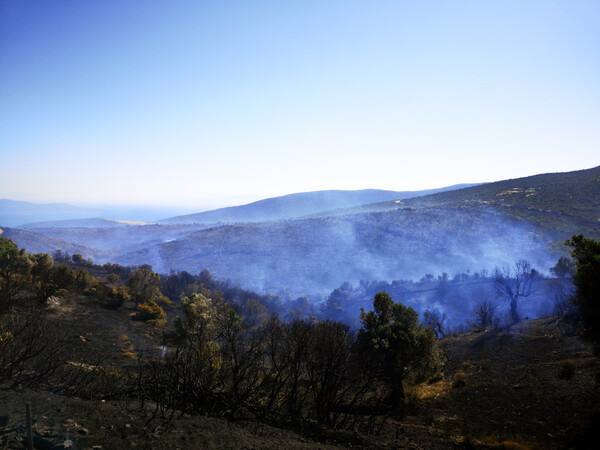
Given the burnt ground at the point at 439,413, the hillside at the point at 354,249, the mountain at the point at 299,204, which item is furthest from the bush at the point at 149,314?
the mountain at the point at 299,204

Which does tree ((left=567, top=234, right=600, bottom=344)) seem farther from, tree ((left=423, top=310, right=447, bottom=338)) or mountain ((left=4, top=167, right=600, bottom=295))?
mountain ((left=4, top=167, right=600, bottom=295))

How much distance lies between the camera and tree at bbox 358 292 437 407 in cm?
1102

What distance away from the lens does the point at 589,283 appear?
284 inches

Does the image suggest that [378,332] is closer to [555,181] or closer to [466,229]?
[466,229]

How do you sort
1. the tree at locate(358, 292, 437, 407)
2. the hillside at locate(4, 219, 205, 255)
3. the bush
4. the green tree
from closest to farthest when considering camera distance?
1. the tree at locate(358, 292, 437, 407)
2. the green tree
3. the bush
4. the hillside at locate(4, 219, 205, 255)

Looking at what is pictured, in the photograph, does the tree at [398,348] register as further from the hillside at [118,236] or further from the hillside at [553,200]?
the hillside at [118,236]

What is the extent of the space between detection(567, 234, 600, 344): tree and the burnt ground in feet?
6.36

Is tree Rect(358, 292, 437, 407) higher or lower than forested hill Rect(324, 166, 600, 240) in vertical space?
lower

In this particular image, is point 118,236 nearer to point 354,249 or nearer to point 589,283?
point 354,249

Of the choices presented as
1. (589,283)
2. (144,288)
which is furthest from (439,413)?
(144,288)

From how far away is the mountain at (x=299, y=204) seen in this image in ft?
491

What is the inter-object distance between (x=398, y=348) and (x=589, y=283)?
5816mm

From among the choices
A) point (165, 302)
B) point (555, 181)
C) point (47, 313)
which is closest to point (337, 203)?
point (555, 181)


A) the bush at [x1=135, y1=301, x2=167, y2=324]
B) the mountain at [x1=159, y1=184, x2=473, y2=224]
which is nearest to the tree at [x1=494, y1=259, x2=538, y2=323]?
the bush at [x1=135, y1=301, x2=167, y2=324]
